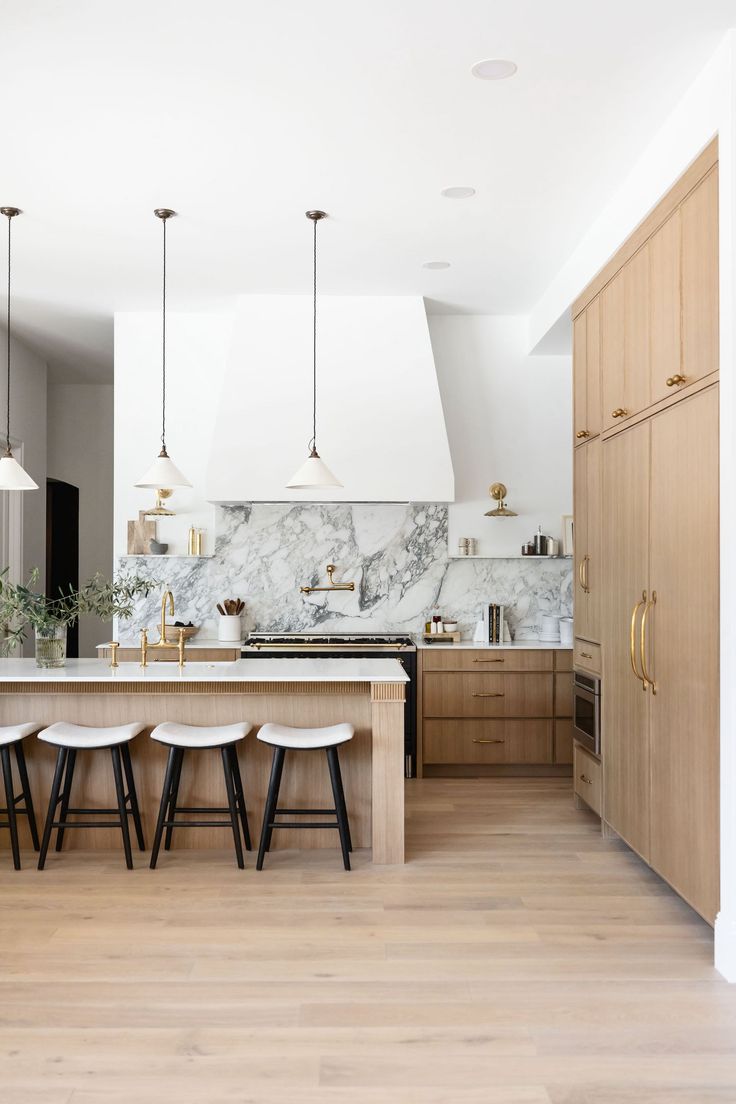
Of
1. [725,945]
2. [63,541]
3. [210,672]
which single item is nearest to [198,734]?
[210,672]

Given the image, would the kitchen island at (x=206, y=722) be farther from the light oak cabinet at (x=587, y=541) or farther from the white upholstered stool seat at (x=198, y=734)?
the light oak cabinet at (x=587, y=541)

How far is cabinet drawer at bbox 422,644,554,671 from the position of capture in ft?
18.3

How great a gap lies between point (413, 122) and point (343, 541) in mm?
3151

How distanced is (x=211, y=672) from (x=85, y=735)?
597 millimetres

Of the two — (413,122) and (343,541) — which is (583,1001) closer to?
(413,122)

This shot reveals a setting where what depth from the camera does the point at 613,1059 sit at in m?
2.39

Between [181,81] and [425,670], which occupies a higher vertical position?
[181,81]

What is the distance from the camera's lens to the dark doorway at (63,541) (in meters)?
8.33

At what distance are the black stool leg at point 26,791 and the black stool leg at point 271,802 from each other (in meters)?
1.05

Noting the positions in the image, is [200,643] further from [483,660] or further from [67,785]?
[67,785]

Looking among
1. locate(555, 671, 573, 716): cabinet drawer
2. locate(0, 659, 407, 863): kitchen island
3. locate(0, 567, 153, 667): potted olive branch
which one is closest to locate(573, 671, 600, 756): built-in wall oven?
locate(555, 671, 573, 716): cabinet drawer

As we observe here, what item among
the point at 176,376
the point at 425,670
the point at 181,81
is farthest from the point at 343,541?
the point at 181,81

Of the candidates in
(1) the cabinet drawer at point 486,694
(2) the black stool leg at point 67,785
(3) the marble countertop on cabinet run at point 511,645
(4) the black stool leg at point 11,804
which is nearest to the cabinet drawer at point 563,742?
(1) the cabinet drawer at point 486,694

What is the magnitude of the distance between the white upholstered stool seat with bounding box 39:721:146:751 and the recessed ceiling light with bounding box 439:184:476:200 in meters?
2.77
